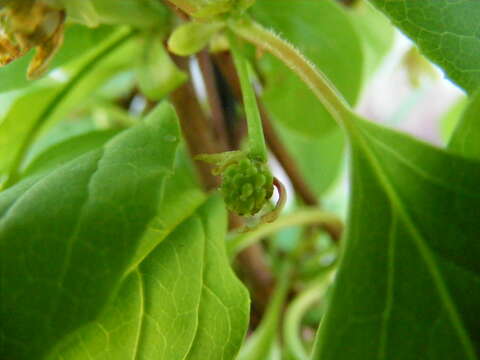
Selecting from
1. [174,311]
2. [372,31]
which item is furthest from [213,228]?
[372,31]

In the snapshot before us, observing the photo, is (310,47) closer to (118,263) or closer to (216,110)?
(216,110)

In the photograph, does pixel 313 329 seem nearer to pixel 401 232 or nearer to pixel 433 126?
pixel 401 232

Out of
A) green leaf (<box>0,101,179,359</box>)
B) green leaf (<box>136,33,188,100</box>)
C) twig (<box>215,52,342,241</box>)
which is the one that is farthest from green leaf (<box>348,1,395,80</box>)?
green leaf (<box>0,101,179,359</box>)

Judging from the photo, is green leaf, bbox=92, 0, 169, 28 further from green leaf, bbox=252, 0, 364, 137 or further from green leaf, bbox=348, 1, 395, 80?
green leaf, bbox=348, 1, 395, 80

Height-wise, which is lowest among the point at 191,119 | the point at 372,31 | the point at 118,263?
the point at 372,31

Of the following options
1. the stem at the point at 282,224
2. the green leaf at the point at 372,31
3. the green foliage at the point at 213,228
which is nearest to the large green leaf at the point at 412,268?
the green foliage at the point at 213,228

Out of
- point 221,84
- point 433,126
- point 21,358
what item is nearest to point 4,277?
point 21,358

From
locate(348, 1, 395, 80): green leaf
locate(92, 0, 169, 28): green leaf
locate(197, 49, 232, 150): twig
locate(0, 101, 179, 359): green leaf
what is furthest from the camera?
locate(348, 1, 395, 80): green leaf
